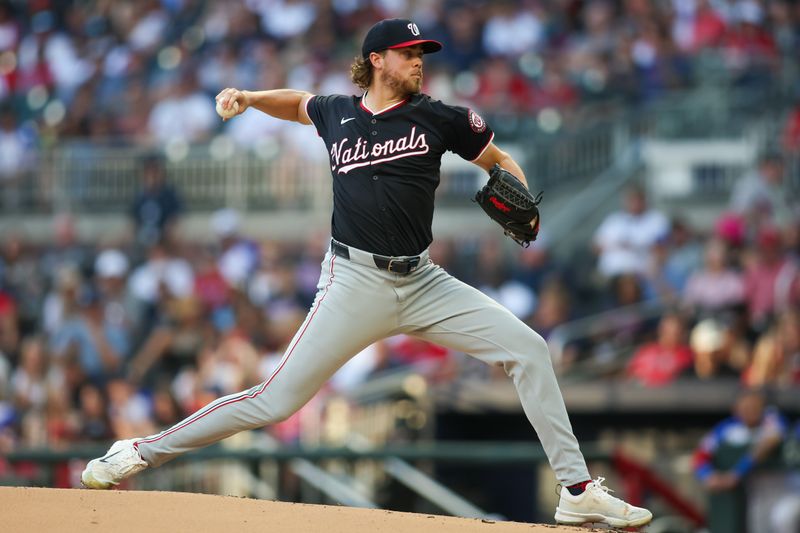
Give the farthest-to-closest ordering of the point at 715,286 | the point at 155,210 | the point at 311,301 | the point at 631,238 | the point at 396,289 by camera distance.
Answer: the point at 155,210, the point at 311,301, the point at 631,238, the point at 715,286, the point at 396,289

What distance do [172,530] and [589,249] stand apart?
774 cm

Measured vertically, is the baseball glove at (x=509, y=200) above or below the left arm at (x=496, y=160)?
below

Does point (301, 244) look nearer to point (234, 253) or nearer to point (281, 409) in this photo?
point (234, 253)

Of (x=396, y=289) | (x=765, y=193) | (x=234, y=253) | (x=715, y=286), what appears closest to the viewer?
(x=396, y=289)

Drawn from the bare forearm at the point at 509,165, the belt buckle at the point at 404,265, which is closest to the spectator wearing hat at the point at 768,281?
the bare forearm at the point at 509,165

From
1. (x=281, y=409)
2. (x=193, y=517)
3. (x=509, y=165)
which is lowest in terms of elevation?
(x=193, y=517)

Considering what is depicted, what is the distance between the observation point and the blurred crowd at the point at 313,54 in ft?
44.8

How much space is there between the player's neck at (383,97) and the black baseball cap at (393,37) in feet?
0.48

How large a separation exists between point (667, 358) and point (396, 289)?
558 cm

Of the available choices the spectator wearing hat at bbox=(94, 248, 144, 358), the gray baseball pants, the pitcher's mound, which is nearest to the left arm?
the gray baseball pants

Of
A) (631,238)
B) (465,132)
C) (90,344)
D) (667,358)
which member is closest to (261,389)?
(465,132)

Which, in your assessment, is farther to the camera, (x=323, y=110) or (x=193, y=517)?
(x=323, y=110)

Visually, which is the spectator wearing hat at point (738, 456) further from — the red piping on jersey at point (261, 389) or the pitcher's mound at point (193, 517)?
the red piping on jersey at point (261, 389)

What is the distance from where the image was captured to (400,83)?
5.27m
